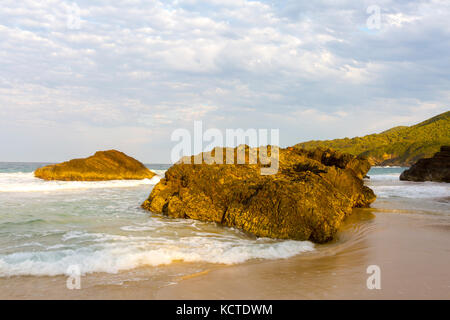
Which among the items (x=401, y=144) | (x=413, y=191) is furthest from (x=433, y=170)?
(x=401, y=144)

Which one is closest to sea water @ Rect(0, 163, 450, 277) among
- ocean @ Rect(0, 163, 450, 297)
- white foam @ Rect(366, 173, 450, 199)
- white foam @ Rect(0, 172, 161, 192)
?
ocean @ Rect(0, 163, 450, 297)

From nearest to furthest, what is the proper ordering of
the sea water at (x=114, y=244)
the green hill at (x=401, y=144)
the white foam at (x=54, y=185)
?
the sea water at (x=114, y=244), the white foam at (x=54, y=185), the green hill at (x=401, y=144)

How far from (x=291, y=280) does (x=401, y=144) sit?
94484 mm

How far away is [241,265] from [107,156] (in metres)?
17.2

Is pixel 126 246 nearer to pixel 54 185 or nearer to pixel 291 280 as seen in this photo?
pixel 291 280

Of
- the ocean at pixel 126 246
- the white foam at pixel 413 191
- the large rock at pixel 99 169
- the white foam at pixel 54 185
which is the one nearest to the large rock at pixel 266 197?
the ocean at pixel 126 246

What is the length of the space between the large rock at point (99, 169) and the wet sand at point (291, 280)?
1525 centimetres

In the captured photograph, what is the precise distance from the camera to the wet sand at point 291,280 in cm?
272

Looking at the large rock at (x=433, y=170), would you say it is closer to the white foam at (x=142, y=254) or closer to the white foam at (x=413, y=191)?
the white foam at (x=413, y=191)

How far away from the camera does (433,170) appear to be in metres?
20.8

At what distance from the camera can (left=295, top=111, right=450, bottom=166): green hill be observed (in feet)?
233

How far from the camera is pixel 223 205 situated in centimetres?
607

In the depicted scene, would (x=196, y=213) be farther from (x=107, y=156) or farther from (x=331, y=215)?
(x=107, y=156)
